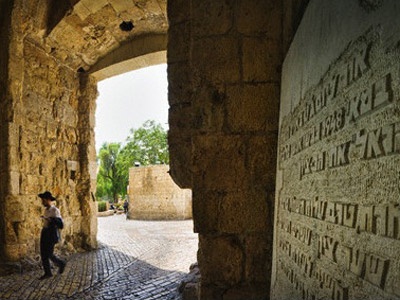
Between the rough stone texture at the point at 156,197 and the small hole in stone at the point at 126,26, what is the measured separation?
8390 mm

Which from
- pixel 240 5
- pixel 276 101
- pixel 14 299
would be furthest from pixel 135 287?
pixel 240 5

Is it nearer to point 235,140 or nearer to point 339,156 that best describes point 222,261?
point 235,140

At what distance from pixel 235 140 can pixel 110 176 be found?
32.1m

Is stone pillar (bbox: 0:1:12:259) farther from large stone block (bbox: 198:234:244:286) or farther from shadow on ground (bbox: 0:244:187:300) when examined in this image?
large stone block (bbox: 198:234:244:286)

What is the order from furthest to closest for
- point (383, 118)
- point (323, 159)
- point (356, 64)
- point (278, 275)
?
point (278, 275), point (323, 159), point (356, 64), point (383, 118)

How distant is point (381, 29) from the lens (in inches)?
27.3

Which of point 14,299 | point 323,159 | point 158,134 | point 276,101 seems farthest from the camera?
point 158,134

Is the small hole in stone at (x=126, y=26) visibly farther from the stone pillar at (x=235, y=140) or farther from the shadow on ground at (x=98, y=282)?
the shadow on ground at (x=98, y=282)

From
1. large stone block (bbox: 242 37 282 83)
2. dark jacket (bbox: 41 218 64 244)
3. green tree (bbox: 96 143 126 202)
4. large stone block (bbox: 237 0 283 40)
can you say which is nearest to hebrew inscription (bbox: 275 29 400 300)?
large stone block (bbox: 242 37 282 83)

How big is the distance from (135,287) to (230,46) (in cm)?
330

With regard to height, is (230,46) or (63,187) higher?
(230,46)

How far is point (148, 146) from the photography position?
2542 cm

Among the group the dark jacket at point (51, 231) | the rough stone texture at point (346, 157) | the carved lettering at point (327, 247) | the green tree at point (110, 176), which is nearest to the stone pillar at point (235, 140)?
the rough stone texture at point (346, 157)

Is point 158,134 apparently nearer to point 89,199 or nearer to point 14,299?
point 89,199
